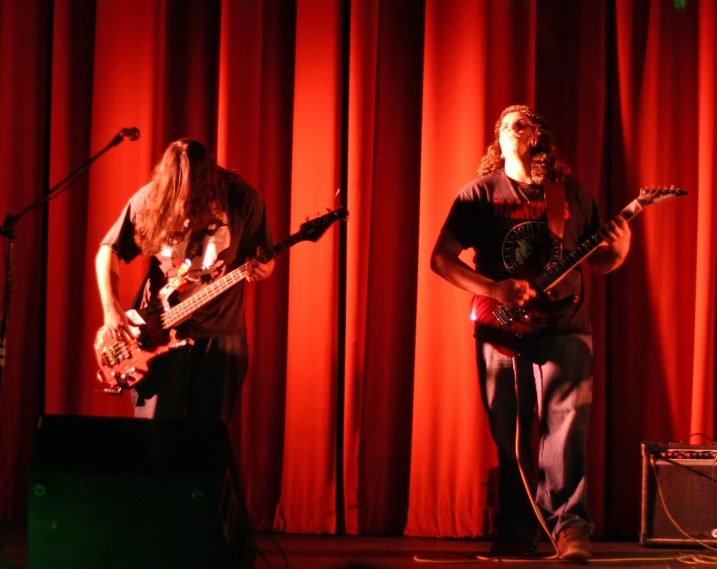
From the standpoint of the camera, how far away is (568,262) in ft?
10.8

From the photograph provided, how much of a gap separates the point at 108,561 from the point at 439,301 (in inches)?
80.7

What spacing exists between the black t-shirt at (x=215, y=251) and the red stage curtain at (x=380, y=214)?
2.23 ft

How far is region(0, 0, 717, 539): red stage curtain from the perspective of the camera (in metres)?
3.97

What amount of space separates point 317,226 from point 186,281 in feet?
1.80

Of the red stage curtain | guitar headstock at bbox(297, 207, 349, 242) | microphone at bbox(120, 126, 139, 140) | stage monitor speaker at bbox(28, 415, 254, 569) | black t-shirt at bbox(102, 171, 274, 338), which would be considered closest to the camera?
stage monitor speaker at bbox(28, 415, 254, 569)

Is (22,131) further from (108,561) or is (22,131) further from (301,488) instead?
(108,561)

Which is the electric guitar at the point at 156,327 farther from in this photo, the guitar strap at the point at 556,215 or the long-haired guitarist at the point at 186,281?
the guitar strap at the point at 556,215

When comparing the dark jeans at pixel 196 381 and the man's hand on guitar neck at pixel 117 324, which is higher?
the man's hand on guitar neck at pixel 117 324

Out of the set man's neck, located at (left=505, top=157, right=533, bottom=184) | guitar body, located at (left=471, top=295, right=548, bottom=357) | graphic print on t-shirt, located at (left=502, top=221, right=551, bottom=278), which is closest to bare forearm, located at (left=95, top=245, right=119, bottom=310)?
guitar body, located at (left=471, top=295, right=548, bottom=357)

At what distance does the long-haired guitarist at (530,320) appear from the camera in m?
3.31

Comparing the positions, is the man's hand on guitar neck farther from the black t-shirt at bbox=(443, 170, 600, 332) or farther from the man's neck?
the man's neck

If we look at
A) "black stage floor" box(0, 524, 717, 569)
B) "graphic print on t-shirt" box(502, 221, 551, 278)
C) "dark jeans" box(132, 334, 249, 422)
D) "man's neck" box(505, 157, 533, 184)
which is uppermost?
"man's neck" box(505, 157, 533, 184)

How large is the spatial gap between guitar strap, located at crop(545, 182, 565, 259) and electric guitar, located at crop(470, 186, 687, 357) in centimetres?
5

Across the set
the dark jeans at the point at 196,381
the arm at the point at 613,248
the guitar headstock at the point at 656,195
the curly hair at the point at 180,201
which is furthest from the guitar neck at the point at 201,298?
the guitar headstock at the point at 656,195
